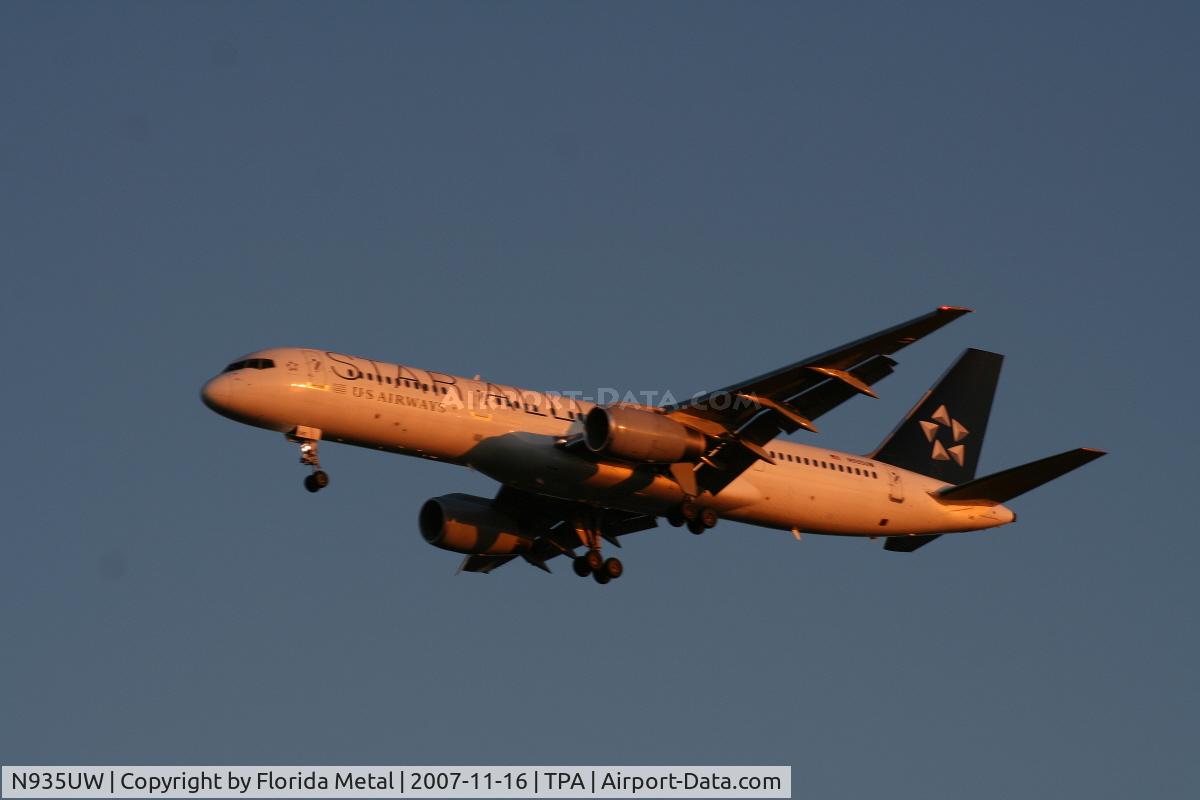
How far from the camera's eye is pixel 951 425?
55.9m

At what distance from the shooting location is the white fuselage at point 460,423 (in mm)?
43781

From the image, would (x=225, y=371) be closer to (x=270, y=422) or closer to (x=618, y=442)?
(x=270, y=422)

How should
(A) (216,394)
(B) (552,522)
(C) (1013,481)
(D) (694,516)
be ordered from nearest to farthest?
(A) (216,394), (D) (694,516), (C) (1013,481), (B) (552,522)

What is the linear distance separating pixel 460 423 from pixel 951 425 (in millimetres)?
19084

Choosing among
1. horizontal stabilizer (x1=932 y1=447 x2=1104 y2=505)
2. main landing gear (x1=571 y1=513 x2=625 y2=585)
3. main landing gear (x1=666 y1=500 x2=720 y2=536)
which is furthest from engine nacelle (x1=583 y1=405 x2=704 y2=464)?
horizontal stabilizer (x1=932 y1=447 x2=1104 y2=505)

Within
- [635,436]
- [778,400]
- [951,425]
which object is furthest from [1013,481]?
[635,436]

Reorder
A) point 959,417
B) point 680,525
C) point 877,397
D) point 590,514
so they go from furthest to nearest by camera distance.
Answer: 1. point 959,417
2. point 590,514
3. point 680,525
4. point 877,397

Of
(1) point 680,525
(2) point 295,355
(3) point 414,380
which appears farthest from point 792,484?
(2) point 295,355

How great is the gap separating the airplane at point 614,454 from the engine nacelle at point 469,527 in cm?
4

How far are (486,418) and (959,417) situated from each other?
18893 millimetres

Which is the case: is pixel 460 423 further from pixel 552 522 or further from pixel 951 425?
pixel 951 425

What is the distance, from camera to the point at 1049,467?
157 feet

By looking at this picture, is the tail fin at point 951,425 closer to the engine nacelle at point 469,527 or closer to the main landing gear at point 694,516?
the main landing gear at point 694,516

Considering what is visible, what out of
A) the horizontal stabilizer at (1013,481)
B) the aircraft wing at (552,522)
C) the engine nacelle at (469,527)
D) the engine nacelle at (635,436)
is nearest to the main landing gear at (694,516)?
the engine nacelle at (635,436)
